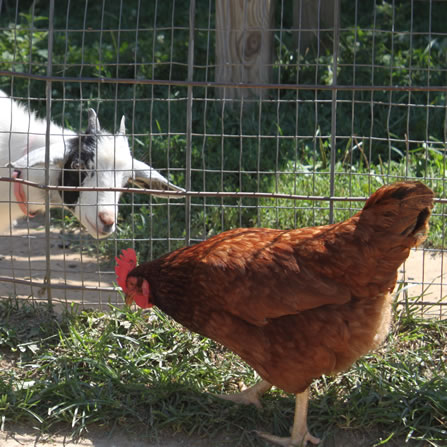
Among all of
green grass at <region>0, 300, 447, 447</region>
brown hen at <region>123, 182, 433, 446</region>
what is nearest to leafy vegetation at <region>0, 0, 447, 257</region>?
green grass at <region>0, 300, 447, 447</region>

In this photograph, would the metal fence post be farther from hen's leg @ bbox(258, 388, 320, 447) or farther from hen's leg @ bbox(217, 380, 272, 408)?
hen's leg @ bbox(258, 388, 320, 447)

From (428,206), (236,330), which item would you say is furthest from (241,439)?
(428,206)

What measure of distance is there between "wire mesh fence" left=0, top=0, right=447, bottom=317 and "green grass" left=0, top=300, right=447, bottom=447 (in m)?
0.38

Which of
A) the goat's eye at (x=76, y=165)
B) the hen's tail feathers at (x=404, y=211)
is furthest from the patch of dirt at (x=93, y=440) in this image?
the goat's eye at (x=76, y=165)

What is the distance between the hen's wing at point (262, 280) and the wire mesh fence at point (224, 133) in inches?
30.6

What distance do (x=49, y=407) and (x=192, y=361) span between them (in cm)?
93

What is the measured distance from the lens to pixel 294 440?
3670 millimetres

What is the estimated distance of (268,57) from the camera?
740cm

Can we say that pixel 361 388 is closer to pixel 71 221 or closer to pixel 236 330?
pixel 236 330

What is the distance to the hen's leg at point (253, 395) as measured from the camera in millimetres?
3969

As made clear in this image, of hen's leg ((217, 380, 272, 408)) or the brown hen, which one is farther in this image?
hen's leg ((217, 380, 272, 408))

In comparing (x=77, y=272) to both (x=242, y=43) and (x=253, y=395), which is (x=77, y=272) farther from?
(x=242, y=43)

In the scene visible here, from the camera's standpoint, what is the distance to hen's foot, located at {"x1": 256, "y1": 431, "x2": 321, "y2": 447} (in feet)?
12.0

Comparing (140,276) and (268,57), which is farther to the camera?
(268,57)
